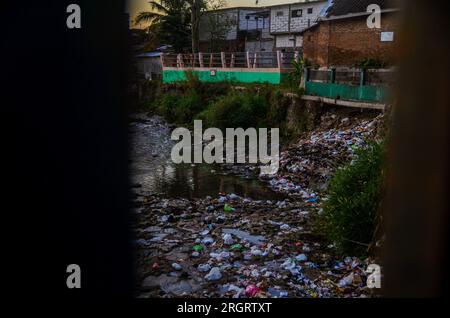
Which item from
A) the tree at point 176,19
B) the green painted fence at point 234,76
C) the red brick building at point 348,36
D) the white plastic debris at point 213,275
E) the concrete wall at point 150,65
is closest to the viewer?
the white plastic debris at point 213,275

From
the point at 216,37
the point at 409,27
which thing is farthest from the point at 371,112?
the point at 216,37

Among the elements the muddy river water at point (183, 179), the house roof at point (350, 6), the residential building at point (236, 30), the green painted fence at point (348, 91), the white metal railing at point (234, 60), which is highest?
the residential building at point (236, 30)

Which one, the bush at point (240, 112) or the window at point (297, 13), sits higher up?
the window at point (297, 13)

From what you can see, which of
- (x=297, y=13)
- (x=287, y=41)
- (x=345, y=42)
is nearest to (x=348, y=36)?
(x=345, y=42)

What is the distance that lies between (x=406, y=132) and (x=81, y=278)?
6.27 ft

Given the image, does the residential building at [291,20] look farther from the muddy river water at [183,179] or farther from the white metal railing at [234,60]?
the muddy river water at [183,179]

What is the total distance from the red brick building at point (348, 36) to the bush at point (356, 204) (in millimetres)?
8279

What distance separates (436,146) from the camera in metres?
0.92

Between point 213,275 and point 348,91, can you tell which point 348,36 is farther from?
point 213,275

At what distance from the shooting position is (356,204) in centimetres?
418

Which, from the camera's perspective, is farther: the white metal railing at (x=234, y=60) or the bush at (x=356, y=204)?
the white metal railing at (x=234, y=60)

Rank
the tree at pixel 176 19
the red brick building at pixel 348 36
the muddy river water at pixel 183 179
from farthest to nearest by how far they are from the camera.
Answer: the tree at pixel 176 19 → the red brick building at pixel 348 36 → the muddy river water at pixel 183 179

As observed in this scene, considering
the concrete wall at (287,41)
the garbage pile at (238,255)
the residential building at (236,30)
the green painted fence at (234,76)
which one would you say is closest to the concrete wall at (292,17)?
the concrete wall at (287,41)

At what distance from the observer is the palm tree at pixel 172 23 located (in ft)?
Answer: 74.4
